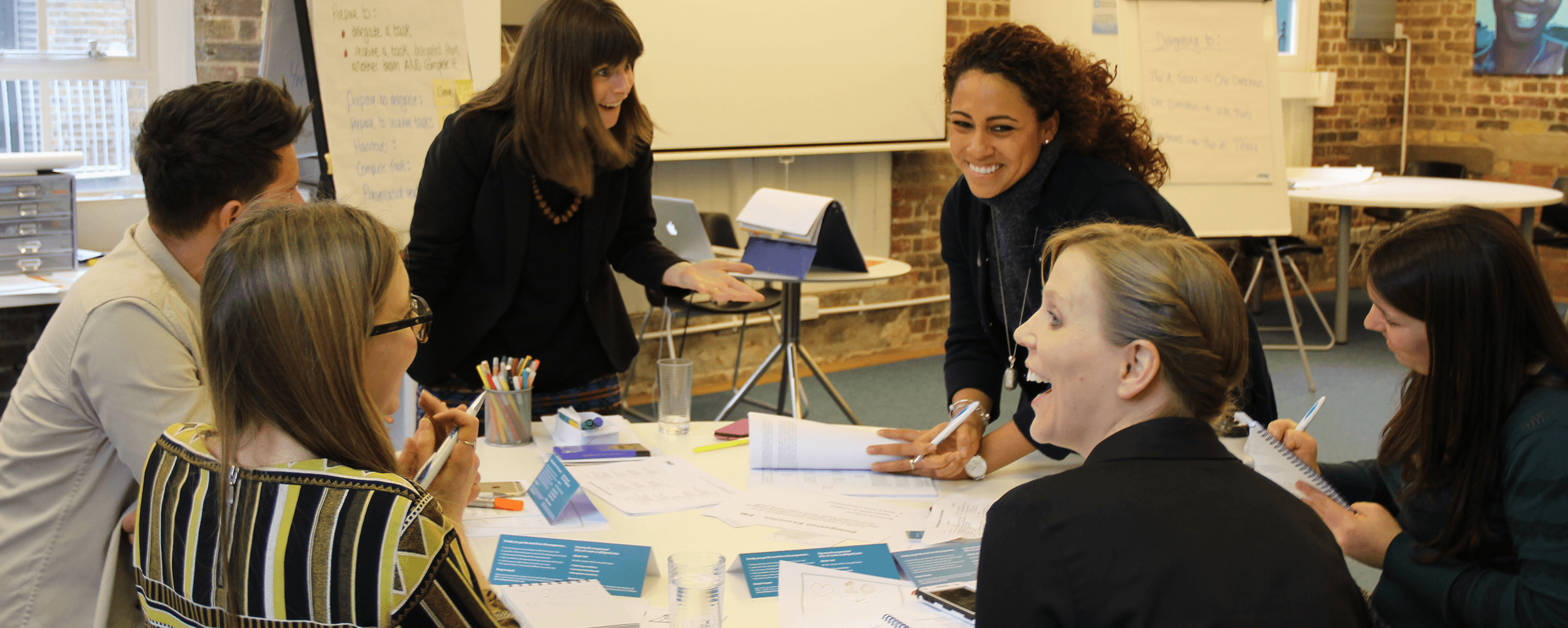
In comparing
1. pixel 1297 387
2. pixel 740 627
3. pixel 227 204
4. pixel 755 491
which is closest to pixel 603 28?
pixel 227 204

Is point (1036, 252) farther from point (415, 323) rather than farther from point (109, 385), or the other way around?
point (109, 385)

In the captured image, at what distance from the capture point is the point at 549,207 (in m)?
2.41

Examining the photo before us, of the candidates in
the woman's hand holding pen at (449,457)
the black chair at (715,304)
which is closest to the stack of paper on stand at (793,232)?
the black chair at (715,304)

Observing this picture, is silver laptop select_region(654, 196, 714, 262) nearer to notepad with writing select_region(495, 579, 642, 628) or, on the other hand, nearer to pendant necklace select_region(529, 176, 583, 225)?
pendant necklace select_region(529, 176, 583, 225)

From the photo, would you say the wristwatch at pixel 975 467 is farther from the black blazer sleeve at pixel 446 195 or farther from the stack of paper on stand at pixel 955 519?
the black blazer sleeve at pixel 446 195

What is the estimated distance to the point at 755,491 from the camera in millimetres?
1854

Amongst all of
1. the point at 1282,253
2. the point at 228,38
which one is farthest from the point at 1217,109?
Answer: the point at 228,38

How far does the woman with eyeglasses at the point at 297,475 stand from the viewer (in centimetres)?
109

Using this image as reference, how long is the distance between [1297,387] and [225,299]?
5.19 metres

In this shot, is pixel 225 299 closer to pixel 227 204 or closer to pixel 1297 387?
pixel 227 204

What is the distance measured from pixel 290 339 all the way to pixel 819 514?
2.90ft

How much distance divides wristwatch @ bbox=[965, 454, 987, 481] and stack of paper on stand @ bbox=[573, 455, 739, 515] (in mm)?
403

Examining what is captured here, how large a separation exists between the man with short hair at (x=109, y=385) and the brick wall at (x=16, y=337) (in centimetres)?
257

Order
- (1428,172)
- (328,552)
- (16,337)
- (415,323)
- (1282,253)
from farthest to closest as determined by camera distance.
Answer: (1428,172) → (1282,253) → (16,337) → (415,323) → (328,552)
